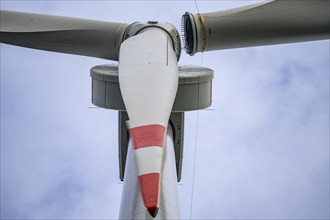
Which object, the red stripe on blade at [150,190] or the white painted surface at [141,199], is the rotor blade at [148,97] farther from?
the white painted surface at [141,199]

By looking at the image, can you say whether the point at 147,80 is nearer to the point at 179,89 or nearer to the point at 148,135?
the point at 148,135

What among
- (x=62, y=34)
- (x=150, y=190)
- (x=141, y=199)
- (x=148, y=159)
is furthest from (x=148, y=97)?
(x=62, y=34)

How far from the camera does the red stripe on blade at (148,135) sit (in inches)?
400

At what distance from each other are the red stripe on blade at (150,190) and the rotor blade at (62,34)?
9.76m

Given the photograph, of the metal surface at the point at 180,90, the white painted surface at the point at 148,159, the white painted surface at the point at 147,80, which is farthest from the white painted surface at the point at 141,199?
the metal surface at the point at 180,90

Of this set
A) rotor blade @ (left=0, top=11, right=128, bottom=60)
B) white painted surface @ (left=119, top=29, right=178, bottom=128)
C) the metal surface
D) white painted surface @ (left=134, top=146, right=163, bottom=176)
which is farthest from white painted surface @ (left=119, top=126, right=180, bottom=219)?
rotor blade @ (left=0, top=11, right=128, bottom=60)

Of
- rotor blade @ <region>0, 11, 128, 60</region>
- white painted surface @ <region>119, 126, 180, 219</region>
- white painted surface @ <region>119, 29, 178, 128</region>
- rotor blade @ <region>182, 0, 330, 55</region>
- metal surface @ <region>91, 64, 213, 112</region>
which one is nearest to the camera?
white painted surface @ <region>119, 29, 178, 128</region>

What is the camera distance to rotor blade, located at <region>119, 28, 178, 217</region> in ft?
32.1

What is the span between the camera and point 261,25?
17.9 m

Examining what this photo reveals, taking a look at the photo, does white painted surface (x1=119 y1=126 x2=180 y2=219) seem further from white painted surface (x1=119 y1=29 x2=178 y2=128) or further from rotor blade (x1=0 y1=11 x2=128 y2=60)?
rotor blade (x1=0 y1=11 x2=128 y2=60)

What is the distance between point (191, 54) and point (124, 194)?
767 centimetres

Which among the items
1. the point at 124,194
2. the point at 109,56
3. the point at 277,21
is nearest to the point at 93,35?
the point at 109,56

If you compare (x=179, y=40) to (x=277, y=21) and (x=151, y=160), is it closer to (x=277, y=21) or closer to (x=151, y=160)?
(x=277, y=21)

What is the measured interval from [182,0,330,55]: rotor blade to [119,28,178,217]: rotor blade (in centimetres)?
258
